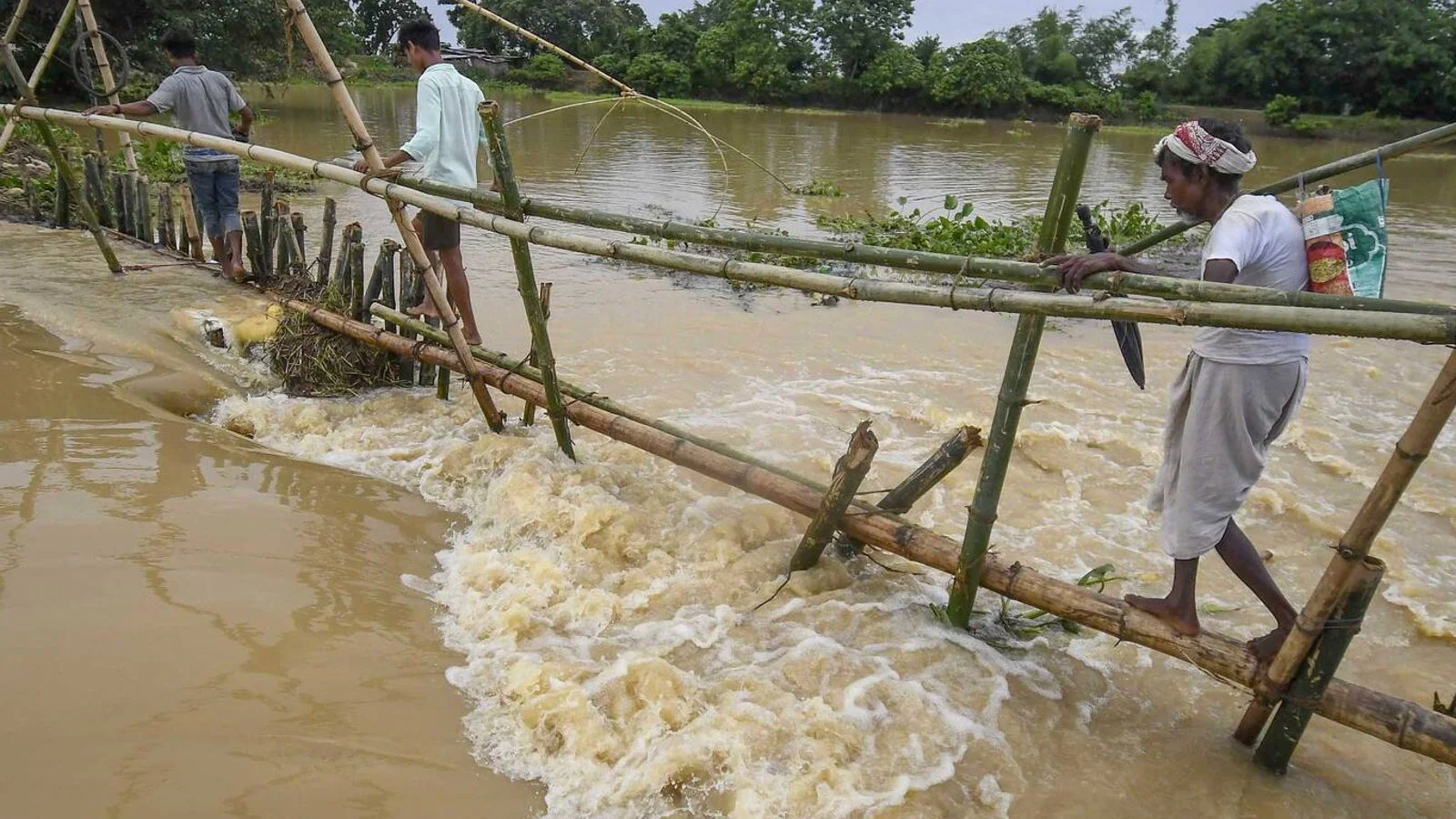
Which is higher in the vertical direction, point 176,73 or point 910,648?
point 176,73

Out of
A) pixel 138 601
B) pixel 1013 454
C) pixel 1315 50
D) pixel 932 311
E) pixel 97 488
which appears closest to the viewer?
pixel 138 601

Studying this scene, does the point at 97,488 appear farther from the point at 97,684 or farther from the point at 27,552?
the point at 97,684

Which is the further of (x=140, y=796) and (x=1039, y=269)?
(x=1039, y=269)

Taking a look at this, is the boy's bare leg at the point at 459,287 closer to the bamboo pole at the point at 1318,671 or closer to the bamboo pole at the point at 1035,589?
the bamboo pole at the point at 1035,589

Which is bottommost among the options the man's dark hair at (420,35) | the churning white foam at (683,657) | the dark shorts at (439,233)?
the churning white foam at (683,657)

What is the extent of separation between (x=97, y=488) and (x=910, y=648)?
2.91 metres

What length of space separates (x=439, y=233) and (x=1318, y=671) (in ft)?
13.4

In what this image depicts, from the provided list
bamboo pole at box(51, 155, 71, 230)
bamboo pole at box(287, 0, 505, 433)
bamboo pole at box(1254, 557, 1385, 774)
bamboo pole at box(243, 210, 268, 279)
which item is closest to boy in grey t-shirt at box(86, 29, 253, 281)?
bamboo pole at box(243, 210, 268, 279)

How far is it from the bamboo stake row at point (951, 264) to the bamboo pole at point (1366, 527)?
0.19 metres

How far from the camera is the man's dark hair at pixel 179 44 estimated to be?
527 centimetres

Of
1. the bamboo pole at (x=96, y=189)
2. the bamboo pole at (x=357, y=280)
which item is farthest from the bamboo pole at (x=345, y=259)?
the bamboo pole at (x=96, y=189)

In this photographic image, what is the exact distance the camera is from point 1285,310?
A: 6.30ft

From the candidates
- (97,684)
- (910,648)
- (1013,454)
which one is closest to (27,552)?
(97,684)

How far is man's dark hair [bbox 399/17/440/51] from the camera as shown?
14.2ft
